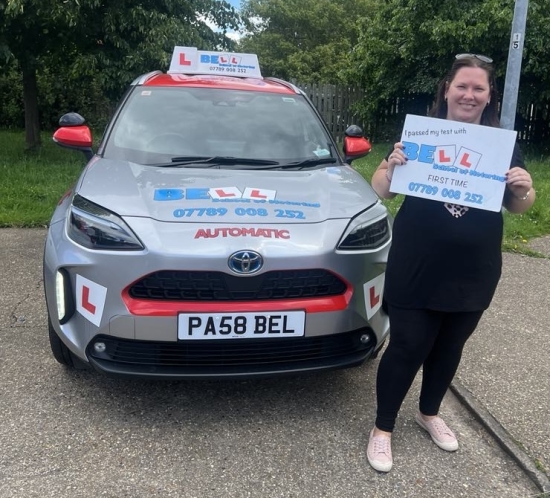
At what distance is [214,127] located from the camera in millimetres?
3906

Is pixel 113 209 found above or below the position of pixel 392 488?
above

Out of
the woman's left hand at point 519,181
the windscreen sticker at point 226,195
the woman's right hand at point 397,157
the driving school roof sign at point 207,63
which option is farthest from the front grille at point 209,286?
the driving school roof sign at point 207,63

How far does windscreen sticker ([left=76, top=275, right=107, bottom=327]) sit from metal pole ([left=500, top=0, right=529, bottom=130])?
4.66 meters

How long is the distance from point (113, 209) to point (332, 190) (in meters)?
1.15

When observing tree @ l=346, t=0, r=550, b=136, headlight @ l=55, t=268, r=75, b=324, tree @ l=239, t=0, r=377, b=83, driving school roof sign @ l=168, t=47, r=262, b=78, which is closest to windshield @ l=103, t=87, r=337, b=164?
driving school roof sign @ l=168, t=47, r=262, b=78

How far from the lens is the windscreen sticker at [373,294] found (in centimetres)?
286

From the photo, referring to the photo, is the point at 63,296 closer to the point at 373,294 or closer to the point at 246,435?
the point at 246,435

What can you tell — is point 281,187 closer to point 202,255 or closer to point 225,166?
point 225,166

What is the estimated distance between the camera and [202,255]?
2.58 meters

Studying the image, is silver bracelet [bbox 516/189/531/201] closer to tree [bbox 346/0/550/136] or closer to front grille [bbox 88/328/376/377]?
front grille [bbox 88/328/376/377]

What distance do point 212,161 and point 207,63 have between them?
157 cm

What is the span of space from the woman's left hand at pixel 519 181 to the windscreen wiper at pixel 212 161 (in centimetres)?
157

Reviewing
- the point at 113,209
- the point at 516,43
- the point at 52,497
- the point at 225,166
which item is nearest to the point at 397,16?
the point at 516,43

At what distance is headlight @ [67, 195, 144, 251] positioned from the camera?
267 centimetres
